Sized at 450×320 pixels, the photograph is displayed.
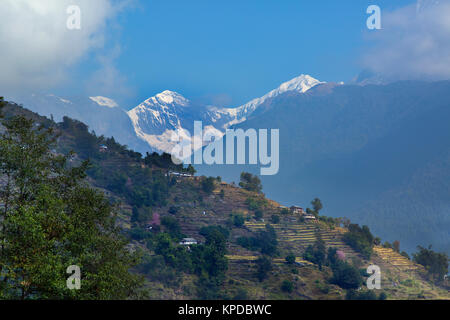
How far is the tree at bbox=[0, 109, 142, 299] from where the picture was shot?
1614 centimetres

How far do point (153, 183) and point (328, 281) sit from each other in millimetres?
34735

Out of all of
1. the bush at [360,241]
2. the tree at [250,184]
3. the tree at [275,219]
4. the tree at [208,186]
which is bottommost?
the bush at [360,241]

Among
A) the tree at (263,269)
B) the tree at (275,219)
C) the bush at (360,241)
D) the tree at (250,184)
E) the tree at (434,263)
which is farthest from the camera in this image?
the tree at (250,184)

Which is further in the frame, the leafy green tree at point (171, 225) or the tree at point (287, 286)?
the leafy green tree at point (171, 225)

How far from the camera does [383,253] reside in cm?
7762

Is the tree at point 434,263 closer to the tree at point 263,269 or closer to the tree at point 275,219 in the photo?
the tree at point 275,219

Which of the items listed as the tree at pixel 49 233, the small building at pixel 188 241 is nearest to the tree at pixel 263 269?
the small building at pixel 188 241

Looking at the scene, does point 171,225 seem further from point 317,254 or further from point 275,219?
point 317,254

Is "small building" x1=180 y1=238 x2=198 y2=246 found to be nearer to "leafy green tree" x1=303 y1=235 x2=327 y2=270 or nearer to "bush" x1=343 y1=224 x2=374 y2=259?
"leafy green tree" x1=303 y1=235 x2=327 y2=270

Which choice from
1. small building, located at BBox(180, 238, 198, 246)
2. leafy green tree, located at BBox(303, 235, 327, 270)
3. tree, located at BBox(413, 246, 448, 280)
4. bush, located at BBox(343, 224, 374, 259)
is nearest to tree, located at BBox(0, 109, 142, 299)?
small building, located at BBox(180, 238, 198, 246)

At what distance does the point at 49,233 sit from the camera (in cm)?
Answer: 1770

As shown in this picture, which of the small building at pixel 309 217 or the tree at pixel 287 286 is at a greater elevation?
the small building at pixel 309 217

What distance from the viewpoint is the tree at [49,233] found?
16.1 m
